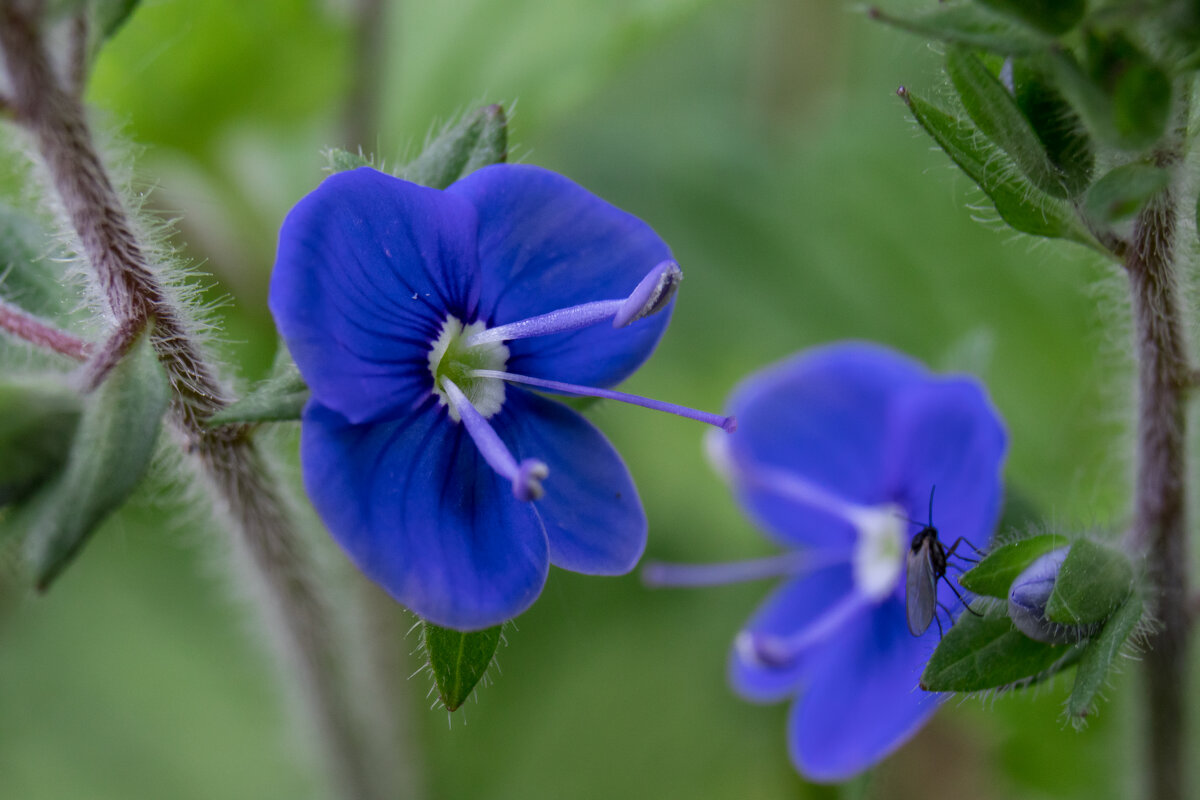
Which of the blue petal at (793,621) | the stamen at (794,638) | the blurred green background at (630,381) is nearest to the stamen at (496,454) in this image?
the stamen at (794,638)

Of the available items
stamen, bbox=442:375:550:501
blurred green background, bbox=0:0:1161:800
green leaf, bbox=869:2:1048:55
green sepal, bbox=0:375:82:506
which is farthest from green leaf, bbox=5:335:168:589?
blurred green background, bbox=0:0:1161:800

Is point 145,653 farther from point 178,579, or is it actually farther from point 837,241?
point 837,241

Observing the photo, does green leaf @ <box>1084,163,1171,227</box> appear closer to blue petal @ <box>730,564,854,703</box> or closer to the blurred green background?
blue petal @ <box>730,564,854,703</box>

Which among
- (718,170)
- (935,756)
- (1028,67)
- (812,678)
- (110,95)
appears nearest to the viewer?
(1028,67)

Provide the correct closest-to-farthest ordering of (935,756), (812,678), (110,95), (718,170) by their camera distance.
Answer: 1. (812,678)
2. (110,95)
3. (935,756)
4. (718,170)

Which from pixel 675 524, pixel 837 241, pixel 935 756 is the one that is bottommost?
pixel 935 756

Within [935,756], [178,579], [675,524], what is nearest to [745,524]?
[675,524]

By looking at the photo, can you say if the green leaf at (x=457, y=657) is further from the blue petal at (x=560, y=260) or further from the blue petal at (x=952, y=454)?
the blue petal at (x=952, y=454)
